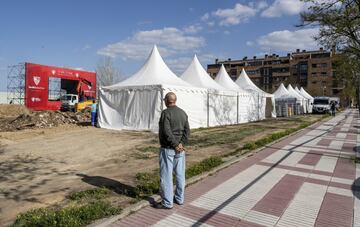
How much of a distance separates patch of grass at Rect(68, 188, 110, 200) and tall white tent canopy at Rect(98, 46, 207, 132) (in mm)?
10804

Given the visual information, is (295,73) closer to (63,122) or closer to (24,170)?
(63,122)

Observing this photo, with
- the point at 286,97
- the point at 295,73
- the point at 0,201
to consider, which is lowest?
the point at 0,201

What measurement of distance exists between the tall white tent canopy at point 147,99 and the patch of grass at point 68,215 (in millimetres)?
11897

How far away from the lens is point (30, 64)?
A: 31781mm

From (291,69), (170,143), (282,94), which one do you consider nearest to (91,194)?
(170,143)

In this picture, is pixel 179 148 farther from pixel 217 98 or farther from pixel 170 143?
pixel 217 98

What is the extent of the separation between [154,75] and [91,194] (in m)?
13.2

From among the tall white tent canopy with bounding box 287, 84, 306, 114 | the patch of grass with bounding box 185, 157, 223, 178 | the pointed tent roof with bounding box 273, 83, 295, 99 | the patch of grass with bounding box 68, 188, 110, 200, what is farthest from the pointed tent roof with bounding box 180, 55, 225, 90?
the tall white tent canopy with bounding box 287, 84, 306, 114

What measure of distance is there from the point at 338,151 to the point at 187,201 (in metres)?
8.43

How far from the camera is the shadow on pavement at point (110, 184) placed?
5.98 m

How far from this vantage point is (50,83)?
35.6 metres

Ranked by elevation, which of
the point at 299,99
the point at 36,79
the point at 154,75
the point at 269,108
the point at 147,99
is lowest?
the point at 269,108

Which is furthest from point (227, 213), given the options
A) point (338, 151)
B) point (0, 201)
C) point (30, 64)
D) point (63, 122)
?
point (30, 64)

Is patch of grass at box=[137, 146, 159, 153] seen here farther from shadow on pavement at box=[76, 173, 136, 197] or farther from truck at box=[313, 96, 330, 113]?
truck at box=[313, 96, 330, 113]
